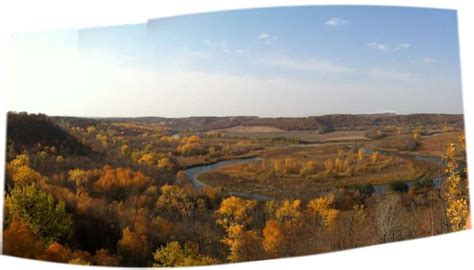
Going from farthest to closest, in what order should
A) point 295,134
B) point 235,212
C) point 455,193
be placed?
point 455,193 → point 295,134 → point 235,212

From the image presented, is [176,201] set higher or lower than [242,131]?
lower

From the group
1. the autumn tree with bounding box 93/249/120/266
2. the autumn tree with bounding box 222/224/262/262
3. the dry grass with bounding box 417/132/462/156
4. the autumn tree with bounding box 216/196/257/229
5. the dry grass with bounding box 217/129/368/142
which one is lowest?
the autumn tree with bounding box 93/249/120/266

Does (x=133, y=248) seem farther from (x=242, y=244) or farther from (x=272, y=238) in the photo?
(x=272, y=238)

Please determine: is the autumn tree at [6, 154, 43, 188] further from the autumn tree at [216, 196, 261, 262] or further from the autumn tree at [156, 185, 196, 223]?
the autumn tree at [216, 196, 261, 262]

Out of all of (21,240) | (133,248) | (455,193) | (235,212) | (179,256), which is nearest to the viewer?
(179,256)

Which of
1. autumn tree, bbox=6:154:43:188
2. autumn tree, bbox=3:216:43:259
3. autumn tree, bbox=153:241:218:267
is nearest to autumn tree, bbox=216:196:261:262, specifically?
autumn tree, bbox=153:241:218:267

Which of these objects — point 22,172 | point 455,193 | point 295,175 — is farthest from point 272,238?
point 22,172

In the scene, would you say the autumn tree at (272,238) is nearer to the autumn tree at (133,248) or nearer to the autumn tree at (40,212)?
the autumn tree at (133,248)

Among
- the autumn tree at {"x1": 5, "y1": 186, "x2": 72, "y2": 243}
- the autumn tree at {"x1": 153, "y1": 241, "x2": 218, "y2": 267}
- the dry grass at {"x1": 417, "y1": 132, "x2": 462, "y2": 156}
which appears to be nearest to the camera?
the autumn tree at {"x1": 153, "y1": 241, "x2": 218, "y2": 267}
